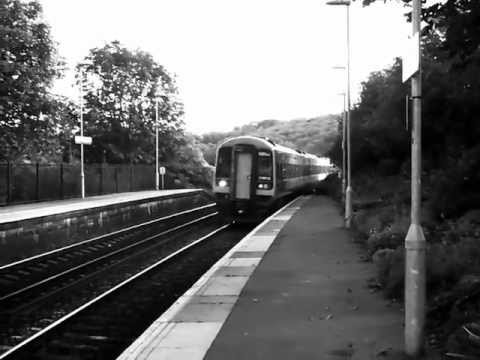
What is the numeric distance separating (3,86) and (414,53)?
25363mm

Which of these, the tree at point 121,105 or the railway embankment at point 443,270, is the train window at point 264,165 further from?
the tree at point 121,105

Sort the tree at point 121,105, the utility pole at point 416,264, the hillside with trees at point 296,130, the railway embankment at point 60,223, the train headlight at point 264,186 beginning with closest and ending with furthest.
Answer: the utility pole at point 416,264 < the railway embankment at point 60,223 < the train headlight at point 264,186 < the tree at point 121,105 < the hillside with trees at point 296,130

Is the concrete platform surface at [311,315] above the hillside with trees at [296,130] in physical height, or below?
below

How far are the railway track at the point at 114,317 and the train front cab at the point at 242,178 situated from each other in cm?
833

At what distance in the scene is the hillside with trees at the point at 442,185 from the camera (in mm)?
7152

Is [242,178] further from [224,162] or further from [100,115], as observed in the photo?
[100,115]

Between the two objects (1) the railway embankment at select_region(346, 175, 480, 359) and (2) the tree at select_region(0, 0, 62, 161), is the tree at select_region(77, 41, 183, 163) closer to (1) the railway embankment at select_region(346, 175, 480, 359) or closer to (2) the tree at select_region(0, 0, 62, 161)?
(2) the tree at select_region(0, 0, 62, 161)

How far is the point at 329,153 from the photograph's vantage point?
1794 inches

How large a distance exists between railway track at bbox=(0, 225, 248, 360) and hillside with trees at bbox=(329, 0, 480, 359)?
149 inches

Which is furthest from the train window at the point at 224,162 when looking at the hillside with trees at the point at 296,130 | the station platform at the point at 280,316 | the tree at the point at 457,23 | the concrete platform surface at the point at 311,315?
the hillside with trees at the point at 296,130

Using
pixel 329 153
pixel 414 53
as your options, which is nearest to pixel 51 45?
pixel 329 153

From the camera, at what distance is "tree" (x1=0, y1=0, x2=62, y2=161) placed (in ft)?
94.7

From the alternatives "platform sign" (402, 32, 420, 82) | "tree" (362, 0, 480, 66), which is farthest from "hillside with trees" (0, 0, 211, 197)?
"platform sign" (402, 32, 420, 82)

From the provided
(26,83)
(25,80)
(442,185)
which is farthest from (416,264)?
(25,80)
